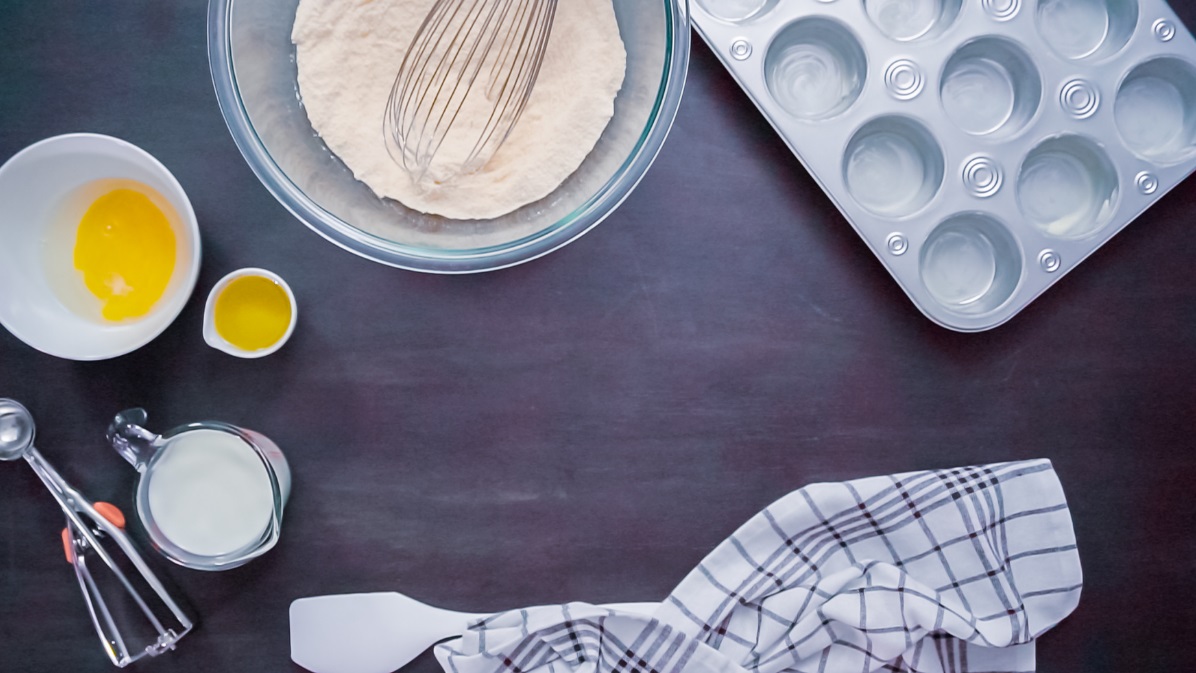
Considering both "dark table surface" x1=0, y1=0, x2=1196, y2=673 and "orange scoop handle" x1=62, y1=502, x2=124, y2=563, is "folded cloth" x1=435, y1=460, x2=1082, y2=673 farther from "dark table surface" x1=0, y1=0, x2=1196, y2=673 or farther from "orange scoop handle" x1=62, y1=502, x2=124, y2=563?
"orange scoop handle" x1=62, y1=502, x2=124, y2=563

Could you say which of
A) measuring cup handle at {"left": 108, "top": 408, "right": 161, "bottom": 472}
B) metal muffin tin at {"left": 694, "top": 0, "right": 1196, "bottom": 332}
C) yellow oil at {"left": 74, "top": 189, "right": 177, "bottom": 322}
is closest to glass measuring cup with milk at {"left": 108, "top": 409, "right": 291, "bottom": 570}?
measuring cup handle at {"left": 108, "top": 408, "right": 161, "bottom": 472}

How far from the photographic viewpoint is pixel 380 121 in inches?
31.4

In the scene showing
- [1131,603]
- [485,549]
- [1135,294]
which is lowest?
[1131,603]

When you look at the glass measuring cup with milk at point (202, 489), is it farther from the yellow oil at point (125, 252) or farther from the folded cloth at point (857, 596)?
the folded cloth at point (857, 596)

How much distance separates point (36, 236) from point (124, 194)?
0.29 ft

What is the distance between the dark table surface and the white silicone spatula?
20 mm

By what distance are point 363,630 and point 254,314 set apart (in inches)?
13.4

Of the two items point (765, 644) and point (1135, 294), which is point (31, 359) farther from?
point (1135, 294)

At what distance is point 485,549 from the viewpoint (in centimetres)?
88

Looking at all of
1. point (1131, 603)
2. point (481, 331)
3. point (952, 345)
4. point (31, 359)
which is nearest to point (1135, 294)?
point (952, 345)

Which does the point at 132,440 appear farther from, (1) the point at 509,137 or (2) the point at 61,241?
(1) the point at 509,137

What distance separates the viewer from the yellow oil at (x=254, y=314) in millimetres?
829

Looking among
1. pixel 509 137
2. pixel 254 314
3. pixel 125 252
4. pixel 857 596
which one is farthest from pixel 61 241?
pixel 857 596

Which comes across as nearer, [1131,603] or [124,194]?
[124,194]
